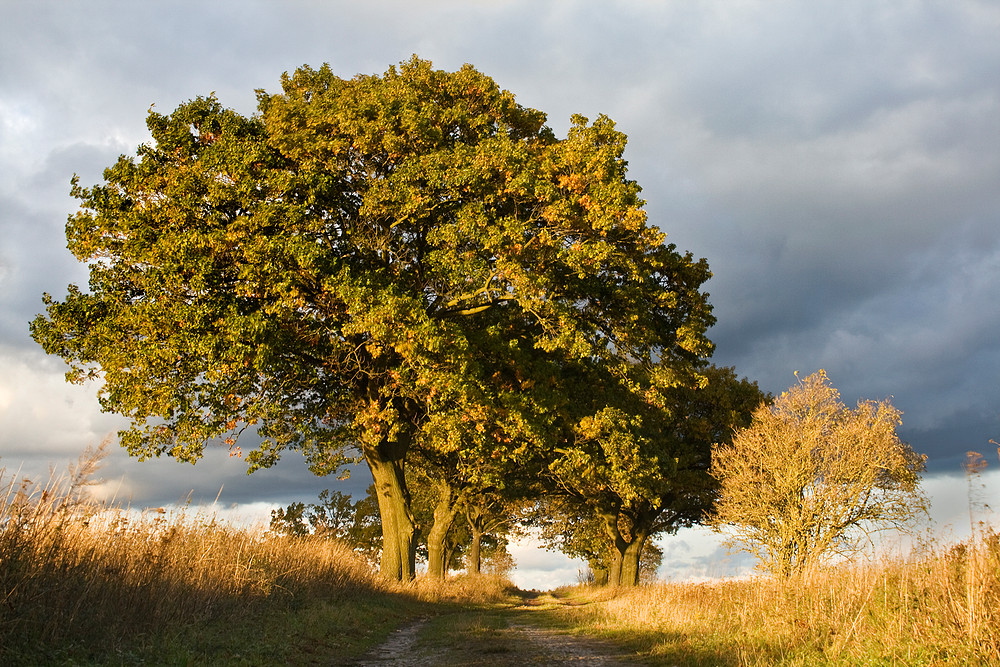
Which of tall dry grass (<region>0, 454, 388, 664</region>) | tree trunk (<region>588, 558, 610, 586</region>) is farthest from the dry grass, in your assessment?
tree trunk (<region>588, 558, 610, 586</region>)

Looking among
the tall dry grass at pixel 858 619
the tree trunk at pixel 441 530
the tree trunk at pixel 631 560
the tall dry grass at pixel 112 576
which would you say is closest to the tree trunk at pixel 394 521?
the tree trunk at pixel 441 530

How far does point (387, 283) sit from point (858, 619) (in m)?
14.1

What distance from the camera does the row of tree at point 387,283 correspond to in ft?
61.0

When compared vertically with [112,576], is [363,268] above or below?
above

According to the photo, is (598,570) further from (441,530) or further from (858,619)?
(858,619)

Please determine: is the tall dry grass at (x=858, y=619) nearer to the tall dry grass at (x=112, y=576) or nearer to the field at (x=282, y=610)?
the field at (x=282, y=610)

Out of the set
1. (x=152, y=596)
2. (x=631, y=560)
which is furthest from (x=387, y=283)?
(x=631, y=560)

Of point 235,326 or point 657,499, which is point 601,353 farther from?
point 235,326

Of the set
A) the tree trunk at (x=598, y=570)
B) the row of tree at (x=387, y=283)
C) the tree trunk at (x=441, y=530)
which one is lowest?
the tree trunk at (x=598, y=570)

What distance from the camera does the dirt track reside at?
34.2ft

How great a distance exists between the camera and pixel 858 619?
31.8 ft

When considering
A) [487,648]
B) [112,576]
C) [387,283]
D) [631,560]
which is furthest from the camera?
[631,560]

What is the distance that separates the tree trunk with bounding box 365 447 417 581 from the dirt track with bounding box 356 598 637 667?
8907 millimetres

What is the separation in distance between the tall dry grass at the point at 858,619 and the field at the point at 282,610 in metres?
0.03
